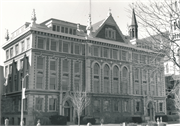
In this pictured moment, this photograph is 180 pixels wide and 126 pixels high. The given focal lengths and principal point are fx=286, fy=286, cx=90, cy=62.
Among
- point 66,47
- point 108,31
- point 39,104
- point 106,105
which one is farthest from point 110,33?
point 39,104

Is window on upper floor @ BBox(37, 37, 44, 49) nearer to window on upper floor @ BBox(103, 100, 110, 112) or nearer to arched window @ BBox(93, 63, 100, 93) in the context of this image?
arched window @ BBox(93, 63, 100, 93)

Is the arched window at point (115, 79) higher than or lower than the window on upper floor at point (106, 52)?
lower

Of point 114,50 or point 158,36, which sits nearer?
point 158,36

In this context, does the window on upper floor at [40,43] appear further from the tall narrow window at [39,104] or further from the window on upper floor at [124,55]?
the window on upper floor at [124,55]

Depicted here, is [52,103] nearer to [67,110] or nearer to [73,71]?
[67,110]

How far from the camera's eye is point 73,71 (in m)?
56.8

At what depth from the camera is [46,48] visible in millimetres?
53875

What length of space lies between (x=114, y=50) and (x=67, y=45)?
39.7 feet

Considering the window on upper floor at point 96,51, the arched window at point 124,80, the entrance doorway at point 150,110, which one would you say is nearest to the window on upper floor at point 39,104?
the window on upper floor at point 96,51

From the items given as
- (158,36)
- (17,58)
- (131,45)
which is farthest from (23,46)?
(158,36)

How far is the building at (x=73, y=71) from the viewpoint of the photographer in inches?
2062

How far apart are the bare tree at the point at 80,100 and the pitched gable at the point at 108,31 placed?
13.8 metres

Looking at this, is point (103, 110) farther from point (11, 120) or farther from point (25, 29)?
point (25, 29)

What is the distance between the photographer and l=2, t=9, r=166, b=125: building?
52.4 m
